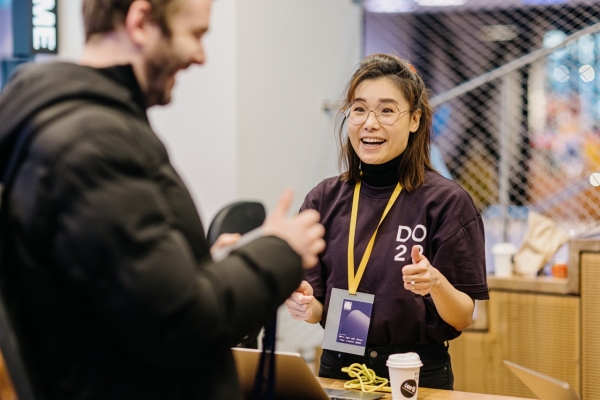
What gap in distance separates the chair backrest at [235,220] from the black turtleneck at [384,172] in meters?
0.76

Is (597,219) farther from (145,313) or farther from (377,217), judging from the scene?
(145,313)

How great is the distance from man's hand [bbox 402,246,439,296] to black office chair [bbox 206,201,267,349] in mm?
979

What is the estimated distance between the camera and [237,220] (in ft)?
9.55

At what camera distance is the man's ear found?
1.06 metres

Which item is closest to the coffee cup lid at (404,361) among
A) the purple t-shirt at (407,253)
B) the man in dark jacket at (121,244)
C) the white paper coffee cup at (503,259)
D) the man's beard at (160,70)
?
the purple t-shirt at (407,253)

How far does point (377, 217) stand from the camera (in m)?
2.24

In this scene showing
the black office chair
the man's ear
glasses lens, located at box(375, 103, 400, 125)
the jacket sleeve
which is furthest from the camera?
the black office chair

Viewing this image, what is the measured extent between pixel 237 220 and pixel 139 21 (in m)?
1.88

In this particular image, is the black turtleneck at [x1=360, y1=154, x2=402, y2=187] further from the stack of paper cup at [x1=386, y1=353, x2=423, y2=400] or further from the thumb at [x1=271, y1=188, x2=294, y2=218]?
the thumb at [x1=271, y1=188, x2=294, y2=218]

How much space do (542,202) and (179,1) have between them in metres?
4.15

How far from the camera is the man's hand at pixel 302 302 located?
6.81 feet

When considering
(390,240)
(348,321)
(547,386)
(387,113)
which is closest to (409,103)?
(387,113)

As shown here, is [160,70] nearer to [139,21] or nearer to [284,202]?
[139,21]

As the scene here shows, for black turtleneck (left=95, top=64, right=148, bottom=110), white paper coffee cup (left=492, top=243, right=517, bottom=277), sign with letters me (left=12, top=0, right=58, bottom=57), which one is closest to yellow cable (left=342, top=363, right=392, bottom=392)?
black turtleneck (left=95, top=64, right=148, bottom=110)
